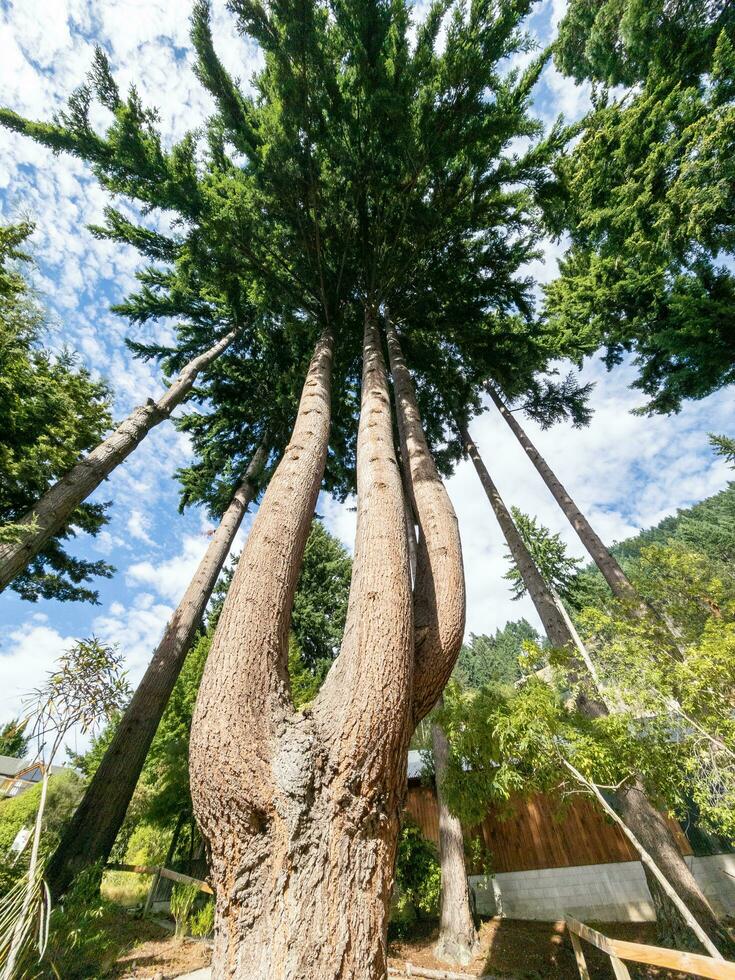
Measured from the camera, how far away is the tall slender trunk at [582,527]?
720cm

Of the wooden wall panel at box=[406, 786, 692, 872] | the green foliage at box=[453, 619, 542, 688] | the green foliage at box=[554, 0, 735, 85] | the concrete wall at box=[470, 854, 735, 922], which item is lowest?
the concrete wall at box=[470, 854, 735, 922]

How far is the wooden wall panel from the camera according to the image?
26.5ft

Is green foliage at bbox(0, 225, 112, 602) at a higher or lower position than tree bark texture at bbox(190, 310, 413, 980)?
higher

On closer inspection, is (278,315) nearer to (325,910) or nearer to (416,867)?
(325,910)

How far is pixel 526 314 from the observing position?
806 cm

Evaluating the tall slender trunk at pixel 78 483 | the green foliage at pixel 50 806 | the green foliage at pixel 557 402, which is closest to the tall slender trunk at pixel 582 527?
the green foliage at pixel 557 402

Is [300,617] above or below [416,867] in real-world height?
above

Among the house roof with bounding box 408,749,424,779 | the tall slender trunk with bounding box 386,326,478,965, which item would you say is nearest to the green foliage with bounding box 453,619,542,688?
the house roof with bounding box 408,749,424,779

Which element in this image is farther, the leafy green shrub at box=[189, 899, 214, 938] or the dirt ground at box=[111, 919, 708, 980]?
the leafy green shrub at box=[189, 899, 214, 938]

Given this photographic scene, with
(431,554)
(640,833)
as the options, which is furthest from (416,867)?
(431,554)

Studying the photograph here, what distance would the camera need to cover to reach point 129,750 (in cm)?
549

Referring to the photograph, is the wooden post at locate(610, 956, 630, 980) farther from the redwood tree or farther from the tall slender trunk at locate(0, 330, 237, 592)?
the tall slender trunk at locate(0, 330, 237, 592)

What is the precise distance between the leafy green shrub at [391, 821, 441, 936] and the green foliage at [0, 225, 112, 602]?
873 centimetres

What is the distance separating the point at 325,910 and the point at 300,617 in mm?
15657
